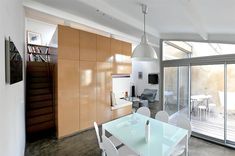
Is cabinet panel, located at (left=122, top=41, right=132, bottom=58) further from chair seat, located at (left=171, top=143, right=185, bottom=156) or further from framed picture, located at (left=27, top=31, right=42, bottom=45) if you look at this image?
chair seat, located at (left=171, top=143, right=185, bottom=156)

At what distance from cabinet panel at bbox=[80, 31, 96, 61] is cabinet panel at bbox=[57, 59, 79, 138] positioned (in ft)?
1.12

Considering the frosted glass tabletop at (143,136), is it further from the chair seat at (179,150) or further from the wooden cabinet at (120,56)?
the wooden cabinet at (120,56)

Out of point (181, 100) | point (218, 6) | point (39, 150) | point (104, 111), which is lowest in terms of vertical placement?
point (39, 150)

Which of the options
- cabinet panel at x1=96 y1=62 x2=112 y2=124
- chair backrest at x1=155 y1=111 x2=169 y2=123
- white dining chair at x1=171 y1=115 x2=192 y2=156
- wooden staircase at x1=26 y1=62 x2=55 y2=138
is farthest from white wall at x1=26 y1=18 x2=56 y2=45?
white dining chair at x1=171 y1=115 x2=192 y2=156

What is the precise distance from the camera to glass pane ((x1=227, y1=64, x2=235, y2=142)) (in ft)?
11.3

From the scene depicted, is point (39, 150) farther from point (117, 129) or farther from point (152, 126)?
point (152, 126)

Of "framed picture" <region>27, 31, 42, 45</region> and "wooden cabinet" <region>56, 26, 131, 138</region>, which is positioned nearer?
"wooden cabinet" <region>56, 26, 131, 138</region>

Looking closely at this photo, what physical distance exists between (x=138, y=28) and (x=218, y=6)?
1926mm

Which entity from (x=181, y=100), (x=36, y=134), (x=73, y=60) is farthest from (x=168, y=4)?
(x=36, y=134)

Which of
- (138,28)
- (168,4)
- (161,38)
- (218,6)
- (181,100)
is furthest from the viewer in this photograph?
(161,38)

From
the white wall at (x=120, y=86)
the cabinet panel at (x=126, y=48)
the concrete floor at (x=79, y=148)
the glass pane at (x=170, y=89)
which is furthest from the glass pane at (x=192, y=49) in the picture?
the white wall at (x=120, y=86)

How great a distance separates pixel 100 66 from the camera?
481 centimetres

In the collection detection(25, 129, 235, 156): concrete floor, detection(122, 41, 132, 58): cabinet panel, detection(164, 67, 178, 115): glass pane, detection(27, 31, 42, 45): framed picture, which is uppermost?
detection(27, 31, 42, 45): framed picture

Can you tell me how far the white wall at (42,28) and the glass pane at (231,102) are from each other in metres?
5.97
